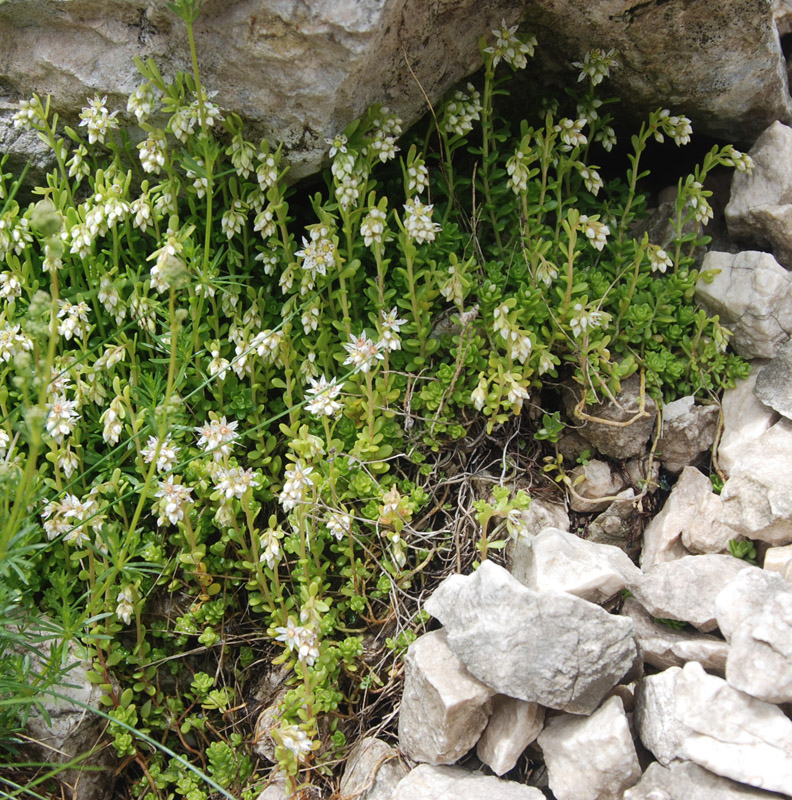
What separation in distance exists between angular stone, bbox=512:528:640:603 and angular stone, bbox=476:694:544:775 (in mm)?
352

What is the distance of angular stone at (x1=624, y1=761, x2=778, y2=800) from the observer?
2061 millimetres

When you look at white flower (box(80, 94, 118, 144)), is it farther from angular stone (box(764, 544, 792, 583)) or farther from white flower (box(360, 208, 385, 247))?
angular stone (box(764, 544, 792, 583))

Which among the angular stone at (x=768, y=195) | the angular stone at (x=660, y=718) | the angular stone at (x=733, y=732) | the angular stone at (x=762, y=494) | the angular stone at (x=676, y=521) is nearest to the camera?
the angular stone at (x=733, y=732)

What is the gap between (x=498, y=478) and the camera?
10.1 ft

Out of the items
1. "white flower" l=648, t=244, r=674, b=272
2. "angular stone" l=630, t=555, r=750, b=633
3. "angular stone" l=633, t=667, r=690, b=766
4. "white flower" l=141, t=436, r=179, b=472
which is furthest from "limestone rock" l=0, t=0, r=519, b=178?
"angular stone" l=633, t=667, r=690, b=766

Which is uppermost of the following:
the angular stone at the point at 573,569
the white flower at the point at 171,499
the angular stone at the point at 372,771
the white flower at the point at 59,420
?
the angular stone at the point at 573,569

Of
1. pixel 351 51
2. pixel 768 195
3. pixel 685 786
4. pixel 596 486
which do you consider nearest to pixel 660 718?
pixel 685 786

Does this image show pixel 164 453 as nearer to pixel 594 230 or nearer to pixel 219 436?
pixel 219 436

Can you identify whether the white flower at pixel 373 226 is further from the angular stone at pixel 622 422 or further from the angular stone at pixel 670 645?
the angular stone at pixel 670 645

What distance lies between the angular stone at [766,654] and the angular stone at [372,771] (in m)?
1.05

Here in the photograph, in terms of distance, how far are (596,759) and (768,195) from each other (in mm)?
2305

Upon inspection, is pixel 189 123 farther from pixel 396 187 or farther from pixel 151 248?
pixel 396 187

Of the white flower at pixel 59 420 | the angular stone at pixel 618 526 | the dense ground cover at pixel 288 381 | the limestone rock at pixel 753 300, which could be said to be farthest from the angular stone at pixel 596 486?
the white flower at pixel 59 420

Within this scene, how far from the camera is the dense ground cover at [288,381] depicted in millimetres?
2689
